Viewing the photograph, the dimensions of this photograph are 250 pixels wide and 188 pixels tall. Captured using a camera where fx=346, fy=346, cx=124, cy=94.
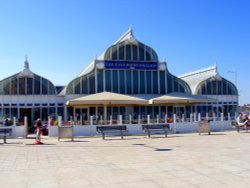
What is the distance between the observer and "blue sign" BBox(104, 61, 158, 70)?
1190 inches

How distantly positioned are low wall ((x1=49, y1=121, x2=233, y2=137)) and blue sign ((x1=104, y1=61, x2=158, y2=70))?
795 centimetres

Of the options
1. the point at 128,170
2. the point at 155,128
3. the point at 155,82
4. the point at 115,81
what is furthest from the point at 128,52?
the point at 128,170

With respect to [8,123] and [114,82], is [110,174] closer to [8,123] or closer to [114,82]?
[8,123]

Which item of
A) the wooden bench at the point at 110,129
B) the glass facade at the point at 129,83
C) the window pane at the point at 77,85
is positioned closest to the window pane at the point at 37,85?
the glass facade at the point at 129,83

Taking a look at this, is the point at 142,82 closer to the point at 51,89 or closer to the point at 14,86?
the point at 51,89

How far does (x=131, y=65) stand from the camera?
30656 millimetres

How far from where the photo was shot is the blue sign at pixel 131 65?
3022cm

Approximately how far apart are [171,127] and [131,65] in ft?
27.8

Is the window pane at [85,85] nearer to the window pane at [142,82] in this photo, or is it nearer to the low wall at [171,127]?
the window pane at [142,82]

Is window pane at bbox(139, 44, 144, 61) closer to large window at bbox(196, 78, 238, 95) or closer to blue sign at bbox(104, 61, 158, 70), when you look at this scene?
blue sign at bbox(104, 61, 158, 70)

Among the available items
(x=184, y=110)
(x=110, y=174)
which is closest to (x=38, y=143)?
(x=110, y=174)

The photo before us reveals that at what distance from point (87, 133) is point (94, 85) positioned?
806 cm

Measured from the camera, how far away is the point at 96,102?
22688 mm

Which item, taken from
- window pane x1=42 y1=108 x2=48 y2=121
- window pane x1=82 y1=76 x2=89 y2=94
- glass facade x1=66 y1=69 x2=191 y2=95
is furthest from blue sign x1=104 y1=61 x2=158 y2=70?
window pane x1=42 y1=108 x2=48 y2=121
